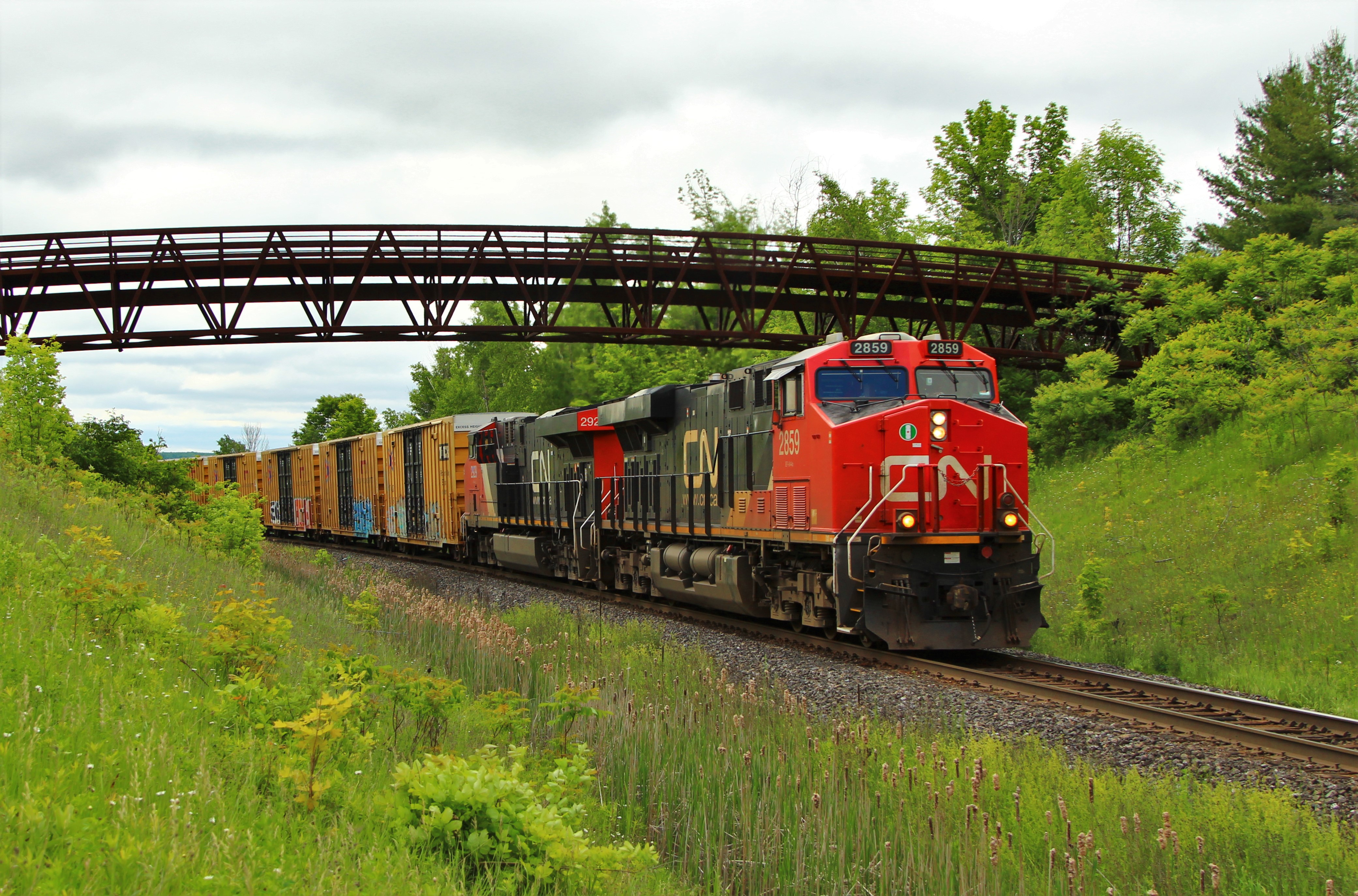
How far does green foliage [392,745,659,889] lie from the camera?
403 centimetres

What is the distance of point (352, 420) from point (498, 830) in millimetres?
73127

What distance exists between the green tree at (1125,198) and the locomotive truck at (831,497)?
28107 millimetres

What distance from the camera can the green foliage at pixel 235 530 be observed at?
659 inches

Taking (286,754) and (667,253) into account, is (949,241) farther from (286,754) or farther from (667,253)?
(286,754)

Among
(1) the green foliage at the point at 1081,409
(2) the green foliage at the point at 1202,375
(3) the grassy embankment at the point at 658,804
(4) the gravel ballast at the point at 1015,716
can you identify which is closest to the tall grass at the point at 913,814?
(3) the grassy embankment at the point at 658,804

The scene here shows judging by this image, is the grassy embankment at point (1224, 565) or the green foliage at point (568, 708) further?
the grassy embankment at point (1224, 565)

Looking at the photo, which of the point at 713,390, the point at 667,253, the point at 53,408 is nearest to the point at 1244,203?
the point at 667,253

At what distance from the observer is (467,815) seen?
166 inches

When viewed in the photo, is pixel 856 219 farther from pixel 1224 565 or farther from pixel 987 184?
pixel 1224 565

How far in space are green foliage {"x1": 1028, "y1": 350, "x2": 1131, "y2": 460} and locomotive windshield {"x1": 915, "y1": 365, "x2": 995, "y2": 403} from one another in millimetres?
15001

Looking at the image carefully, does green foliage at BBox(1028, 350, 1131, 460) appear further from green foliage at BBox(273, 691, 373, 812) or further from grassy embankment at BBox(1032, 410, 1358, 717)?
green foliage at BBox(273, 691, 373, 812)

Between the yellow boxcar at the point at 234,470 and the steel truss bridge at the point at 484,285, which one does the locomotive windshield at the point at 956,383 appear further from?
the yellow boxcar at the point at 234,470

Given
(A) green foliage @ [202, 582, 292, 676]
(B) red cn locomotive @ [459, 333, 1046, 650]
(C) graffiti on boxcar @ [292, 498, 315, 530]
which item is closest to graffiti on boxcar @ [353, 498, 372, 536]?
(C) graffiti on boxcar @ [292, 498, 315, 530]

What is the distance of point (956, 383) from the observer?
13031mm
